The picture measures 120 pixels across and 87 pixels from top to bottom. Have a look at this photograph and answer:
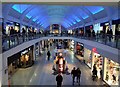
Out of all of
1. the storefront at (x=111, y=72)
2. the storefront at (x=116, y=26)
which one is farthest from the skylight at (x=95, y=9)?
the storefront at (x=111, y=72)

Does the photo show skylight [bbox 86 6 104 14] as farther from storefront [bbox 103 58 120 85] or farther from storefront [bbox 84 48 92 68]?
storefront [bbox 103 58 120 85]

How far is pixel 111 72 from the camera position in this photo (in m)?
17.2

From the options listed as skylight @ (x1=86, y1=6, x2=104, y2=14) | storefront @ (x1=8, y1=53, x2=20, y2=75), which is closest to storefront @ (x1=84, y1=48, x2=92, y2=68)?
skylight @ (x1=86, y1=6, x2=104, y2=14)

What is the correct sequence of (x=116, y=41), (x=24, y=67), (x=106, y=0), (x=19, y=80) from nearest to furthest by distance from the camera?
1. (x=106, y=0)
2. (x=116, y=41)
3. (x=19, y=80)
4. (x=24, y=67)

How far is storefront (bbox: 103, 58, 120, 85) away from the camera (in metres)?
15.8

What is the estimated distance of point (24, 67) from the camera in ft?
81.8

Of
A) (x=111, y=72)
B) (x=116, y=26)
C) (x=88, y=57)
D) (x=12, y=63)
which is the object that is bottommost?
(x=88, y=57)

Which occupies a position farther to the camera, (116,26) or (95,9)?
(95,9)

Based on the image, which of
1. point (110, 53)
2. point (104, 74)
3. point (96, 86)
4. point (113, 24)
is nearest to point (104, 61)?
point (104, 74)

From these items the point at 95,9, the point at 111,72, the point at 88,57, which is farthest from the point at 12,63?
the point at 95,9

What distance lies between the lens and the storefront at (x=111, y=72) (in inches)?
621

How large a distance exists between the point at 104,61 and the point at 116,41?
7157 mm

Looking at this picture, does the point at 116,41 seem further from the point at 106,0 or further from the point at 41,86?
the point at 41,86

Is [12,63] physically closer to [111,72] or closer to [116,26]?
[111,72]
